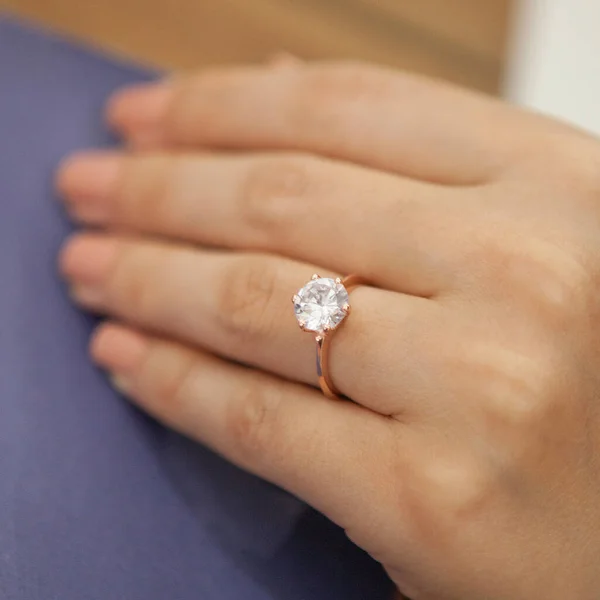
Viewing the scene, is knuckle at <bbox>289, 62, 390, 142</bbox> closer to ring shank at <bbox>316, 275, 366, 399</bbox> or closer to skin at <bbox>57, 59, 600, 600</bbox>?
skin at <bbox>57, 59, 600, 600</bbox>

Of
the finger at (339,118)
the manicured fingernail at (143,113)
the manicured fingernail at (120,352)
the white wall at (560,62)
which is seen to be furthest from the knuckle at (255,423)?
the white wall at (560,62)

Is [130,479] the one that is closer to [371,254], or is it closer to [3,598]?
[3,598]

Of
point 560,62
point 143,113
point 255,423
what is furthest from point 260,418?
point 560,62

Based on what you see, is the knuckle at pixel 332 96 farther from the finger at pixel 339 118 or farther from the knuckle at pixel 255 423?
the knuckle at pixel 255 423

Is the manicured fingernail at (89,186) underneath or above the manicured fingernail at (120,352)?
above

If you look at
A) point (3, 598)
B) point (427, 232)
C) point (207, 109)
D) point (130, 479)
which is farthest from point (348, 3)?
point (3, 598)

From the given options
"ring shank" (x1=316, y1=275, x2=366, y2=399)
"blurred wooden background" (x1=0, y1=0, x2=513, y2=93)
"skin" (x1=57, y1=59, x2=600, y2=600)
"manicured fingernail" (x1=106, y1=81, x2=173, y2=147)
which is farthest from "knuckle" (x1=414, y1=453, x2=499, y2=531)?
"blurred wooden background" (x1=0, y1=0, x2=513, y2=93)
